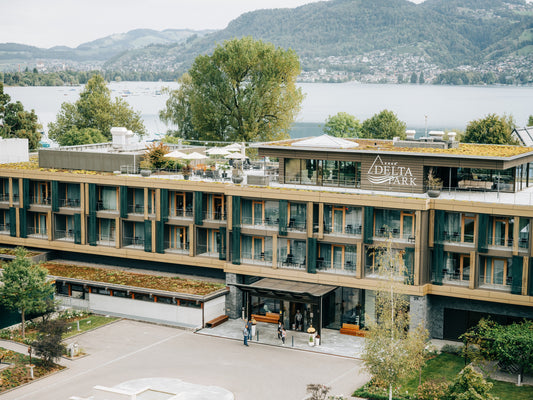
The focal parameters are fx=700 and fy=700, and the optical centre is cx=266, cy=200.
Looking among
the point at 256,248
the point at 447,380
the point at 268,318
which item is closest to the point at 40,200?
the point at 256,248

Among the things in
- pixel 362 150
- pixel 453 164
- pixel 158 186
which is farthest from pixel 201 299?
pixel 453 164

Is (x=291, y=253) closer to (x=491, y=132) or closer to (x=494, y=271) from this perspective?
(x=494, y=271)

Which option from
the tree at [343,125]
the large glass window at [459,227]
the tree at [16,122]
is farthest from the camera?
the tree at [343,125]

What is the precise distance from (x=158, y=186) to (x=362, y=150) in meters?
16.3

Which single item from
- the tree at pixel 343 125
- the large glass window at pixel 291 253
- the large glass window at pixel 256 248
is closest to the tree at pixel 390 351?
the large glass window at pixel 291 253

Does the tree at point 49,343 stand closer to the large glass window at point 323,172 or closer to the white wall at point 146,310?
the white wall at point 146,310

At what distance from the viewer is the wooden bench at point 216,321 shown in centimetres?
4978

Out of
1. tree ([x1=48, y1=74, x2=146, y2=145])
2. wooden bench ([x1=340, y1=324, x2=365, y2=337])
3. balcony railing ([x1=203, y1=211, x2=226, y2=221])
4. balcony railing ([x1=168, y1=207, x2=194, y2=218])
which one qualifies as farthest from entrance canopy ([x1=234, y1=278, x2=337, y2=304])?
tree ([x1=48, y1=74, x2=146, y2=145])

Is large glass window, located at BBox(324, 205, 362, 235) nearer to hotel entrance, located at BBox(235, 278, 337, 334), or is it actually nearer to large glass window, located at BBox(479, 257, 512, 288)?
hotel entrance, located at BBox(235, 278, 337, 334)

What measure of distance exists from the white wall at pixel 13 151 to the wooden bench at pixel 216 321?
95.6 ft

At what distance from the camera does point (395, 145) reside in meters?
53.3

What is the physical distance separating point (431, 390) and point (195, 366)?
13918 millimetres

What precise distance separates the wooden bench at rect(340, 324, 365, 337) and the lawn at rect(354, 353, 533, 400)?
605cm

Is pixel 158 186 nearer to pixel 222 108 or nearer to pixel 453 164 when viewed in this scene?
pixel 453 164
